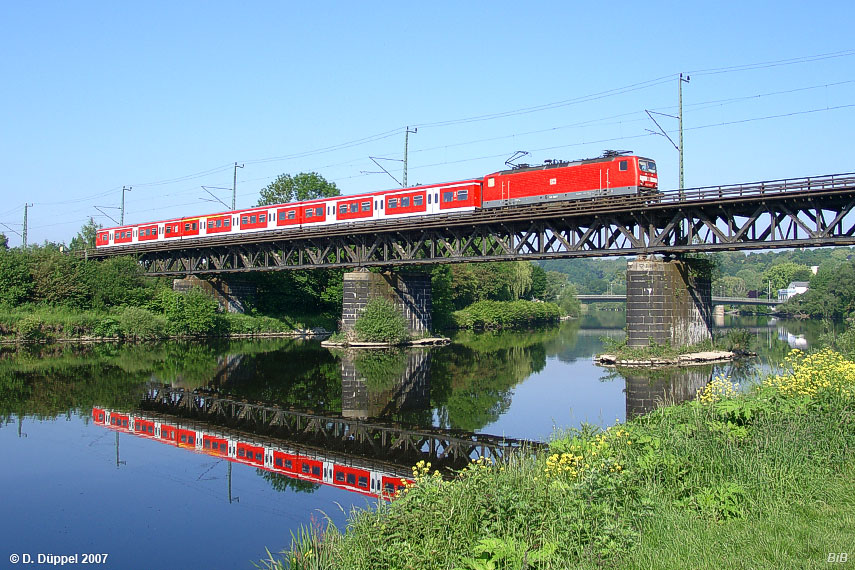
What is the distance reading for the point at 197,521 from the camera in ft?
50.3

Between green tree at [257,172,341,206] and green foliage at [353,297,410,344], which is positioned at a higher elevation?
green tree at [257,172,341,206]

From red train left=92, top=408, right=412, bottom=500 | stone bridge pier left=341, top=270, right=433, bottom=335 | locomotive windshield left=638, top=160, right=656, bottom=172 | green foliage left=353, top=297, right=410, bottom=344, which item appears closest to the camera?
red train left=92, top=408, right=412, bottom=500

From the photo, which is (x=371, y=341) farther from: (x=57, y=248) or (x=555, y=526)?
(x=555, y=526)

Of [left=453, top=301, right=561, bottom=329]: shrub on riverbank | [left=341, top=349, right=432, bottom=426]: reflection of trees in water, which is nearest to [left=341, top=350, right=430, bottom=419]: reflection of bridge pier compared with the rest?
[left=341, top=349, right=432, bottom=426]: reflection of trees in water

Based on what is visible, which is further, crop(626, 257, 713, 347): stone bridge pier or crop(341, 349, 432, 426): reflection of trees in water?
crop(626, 257, 713, 347): stone bridge pier

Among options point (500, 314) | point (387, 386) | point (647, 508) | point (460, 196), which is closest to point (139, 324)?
point (460, 196)

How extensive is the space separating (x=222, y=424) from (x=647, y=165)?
28.6m

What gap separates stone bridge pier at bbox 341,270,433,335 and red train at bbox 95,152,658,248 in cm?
470

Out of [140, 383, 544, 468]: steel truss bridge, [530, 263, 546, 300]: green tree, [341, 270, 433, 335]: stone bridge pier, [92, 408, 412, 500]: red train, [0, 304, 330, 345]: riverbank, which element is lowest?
[92, 408, 412, 500]: red train

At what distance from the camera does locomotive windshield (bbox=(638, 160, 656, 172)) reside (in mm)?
42125

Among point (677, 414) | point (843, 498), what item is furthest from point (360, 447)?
point (843, 498)

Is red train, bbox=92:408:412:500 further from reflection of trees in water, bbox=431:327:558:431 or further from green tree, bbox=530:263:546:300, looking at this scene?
green tree, bbox=530:263:546:300

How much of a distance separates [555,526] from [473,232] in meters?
40.1

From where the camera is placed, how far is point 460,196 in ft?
162
